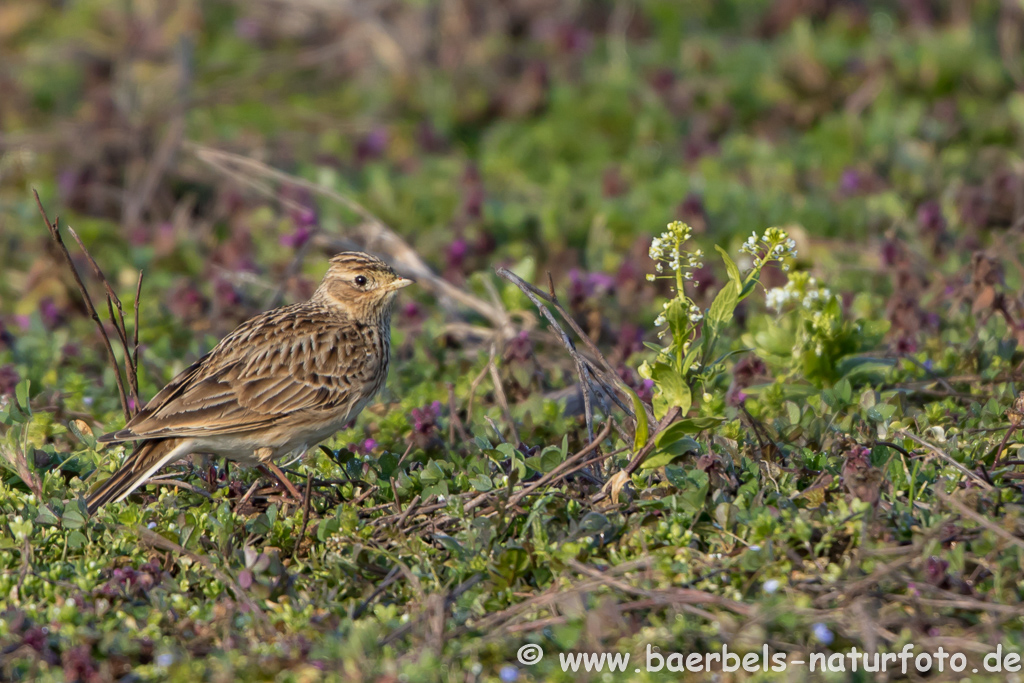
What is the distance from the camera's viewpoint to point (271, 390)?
5.90 m

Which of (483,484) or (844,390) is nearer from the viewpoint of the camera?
(483,484)

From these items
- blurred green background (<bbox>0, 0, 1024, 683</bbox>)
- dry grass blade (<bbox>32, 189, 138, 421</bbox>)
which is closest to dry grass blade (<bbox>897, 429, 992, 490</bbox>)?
blurred green background (<bbox>0, 0, 1024, 683</bbox>)

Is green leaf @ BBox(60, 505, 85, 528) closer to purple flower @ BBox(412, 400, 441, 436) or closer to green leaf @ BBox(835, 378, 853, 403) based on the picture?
purple flower @ BBox(412, 400, 441, 436)

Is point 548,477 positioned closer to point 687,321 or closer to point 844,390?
point 687,321

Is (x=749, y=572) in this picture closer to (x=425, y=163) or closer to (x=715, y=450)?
(x=715, y=450)

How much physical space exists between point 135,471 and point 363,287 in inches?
69.1

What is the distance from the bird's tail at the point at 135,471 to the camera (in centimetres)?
526

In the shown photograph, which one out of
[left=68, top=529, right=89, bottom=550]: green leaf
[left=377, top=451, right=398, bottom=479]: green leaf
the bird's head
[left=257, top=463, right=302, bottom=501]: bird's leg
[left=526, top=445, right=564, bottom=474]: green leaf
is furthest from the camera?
the bird's head

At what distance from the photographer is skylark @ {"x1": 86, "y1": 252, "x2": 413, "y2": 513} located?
5.49 m

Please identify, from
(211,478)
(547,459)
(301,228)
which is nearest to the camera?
(547,459)

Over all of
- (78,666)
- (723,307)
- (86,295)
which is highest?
(86,295)

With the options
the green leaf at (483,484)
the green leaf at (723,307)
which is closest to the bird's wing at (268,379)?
the green leaf at (483,484)

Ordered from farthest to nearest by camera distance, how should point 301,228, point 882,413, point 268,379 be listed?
1. point 301,228
2. point 268,379
3. point 882,413

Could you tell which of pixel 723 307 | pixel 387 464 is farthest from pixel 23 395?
pixel 723 307
